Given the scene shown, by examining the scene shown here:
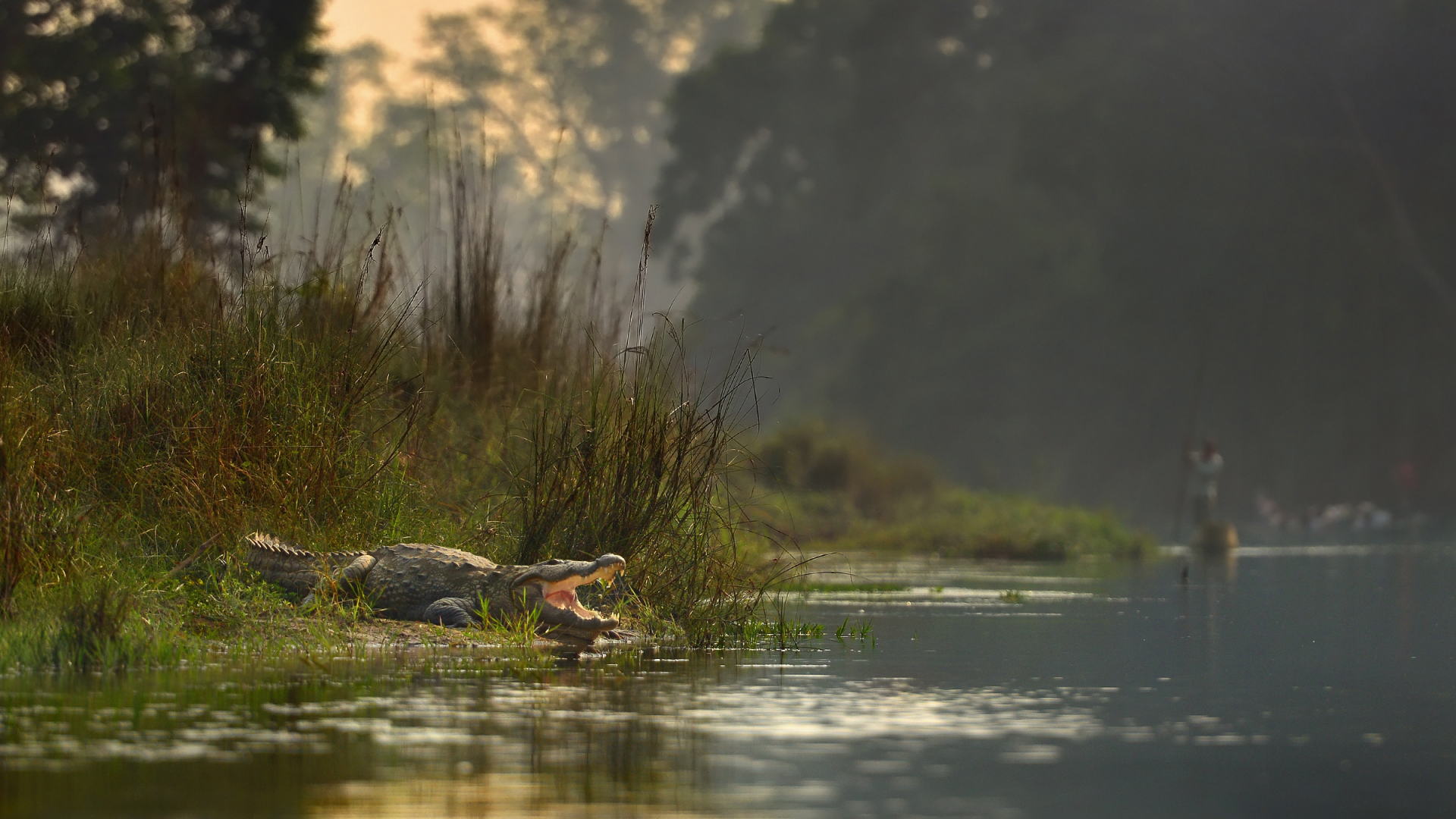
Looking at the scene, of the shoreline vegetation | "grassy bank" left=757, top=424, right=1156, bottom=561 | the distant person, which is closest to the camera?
the shoreline vegetation

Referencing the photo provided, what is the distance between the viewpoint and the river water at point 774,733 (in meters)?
6.25

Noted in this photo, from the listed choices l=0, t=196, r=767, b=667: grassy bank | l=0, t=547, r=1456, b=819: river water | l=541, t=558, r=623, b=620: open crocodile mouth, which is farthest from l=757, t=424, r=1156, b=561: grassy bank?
l=0, t=547, r=1456, b=819: river water

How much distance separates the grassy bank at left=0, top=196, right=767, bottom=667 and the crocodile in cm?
18

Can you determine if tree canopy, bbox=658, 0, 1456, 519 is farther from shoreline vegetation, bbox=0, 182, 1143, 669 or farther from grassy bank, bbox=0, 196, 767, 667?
grassy bank, bbox=0, 196, 767, 667

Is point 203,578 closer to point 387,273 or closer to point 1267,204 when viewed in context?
point 387,273

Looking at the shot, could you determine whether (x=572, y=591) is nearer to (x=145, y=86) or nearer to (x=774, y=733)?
(x=774, y=733)

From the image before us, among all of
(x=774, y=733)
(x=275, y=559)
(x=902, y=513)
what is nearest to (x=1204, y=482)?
(x=902, y=513)

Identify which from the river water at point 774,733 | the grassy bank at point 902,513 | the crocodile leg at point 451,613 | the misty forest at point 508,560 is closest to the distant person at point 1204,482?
the misty forest at point 508,560

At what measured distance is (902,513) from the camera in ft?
92.8

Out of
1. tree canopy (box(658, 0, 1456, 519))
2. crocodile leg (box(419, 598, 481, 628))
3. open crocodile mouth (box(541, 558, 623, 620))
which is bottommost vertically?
crocodile leg (box(419, 598, 481, 628))

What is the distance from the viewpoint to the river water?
20.5 feet

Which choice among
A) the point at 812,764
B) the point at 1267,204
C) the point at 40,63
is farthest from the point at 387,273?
the point at 1267,204

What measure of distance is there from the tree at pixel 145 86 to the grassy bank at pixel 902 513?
7.94 metres

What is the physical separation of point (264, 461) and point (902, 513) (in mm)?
17796
